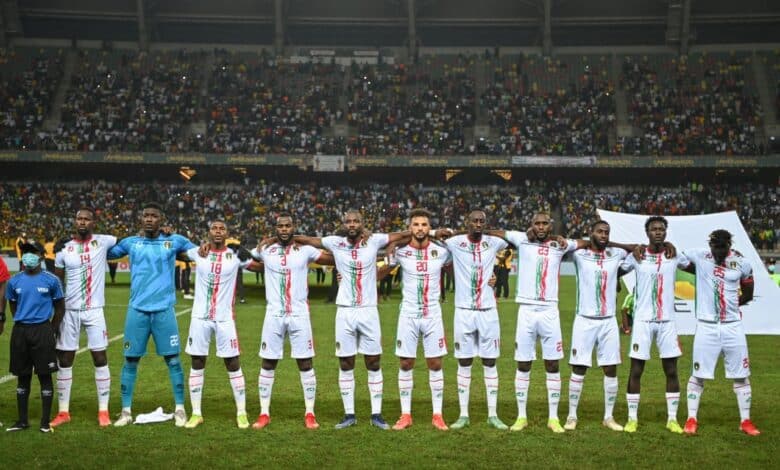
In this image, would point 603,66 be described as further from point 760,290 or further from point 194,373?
point 194,373

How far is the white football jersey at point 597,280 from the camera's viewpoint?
8.27 meters

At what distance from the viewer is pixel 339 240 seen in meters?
8.55

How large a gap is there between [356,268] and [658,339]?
3.43 m

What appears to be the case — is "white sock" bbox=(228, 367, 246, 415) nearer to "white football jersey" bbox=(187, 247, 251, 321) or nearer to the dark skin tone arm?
"white football jersey" bbox=(187, 247, 251, 321)

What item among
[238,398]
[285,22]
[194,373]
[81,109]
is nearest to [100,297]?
[194,373]

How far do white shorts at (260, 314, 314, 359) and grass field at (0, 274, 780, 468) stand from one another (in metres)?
0.79

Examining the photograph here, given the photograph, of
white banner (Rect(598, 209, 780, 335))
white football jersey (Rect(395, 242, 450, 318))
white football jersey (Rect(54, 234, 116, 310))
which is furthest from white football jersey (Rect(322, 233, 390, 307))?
white banner (Rect(598, 209, 780, 335))

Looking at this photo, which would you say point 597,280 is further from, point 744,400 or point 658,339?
point 744,400

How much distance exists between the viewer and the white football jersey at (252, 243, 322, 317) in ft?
27.3

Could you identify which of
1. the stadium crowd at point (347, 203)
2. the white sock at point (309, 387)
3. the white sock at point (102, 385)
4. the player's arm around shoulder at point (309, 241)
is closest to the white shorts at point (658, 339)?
the white sock at point (309, 387)

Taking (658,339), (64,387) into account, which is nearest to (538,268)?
(658,339)

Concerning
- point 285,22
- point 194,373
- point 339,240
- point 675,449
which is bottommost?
point 675,449

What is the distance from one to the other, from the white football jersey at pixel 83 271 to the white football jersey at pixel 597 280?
17.5 ft

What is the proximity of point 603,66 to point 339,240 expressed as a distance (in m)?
46.1
